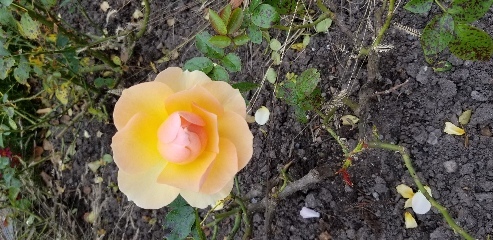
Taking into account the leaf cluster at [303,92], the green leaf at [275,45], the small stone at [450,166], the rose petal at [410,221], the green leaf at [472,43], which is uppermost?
the green leaf at [472,43]

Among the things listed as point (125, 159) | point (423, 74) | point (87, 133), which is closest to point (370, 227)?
point (423, 74)

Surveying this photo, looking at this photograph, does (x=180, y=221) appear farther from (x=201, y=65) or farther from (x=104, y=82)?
(x=104, y=82)

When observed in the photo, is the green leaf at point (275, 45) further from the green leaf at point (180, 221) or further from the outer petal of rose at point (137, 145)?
the outer petal of rose at point (137, 145)

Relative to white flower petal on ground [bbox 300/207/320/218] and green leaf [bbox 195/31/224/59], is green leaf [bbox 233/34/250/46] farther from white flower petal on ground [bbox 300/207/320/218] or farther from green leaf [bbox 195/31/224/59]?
white flower petal on ground [bbox 300/207/320/218]

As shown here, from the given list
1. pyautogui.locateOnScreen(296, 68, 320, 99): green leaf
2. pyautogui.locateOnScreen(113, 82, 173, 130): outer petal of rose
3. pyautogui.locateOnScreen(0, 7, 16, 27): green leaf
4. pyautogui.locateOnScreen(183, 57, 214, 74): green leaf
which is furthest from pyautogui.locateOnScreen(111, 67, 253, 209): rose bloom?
pyautogui.locateOnScreen(0, 7, 16, 27): green leaf

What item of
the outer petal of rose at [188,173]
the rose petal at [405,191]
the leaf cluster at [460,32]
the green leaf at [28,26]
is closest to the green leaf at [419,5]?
the leaf cluster at [460,32]

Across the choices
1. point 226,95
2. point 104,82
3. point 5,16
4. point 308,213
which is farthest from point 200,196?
point 104,82

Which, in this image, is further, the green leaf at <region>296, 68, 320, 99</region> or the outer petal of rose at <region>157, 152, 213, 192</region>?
the green leaf at <region>296, 68, 320, 99</region>
